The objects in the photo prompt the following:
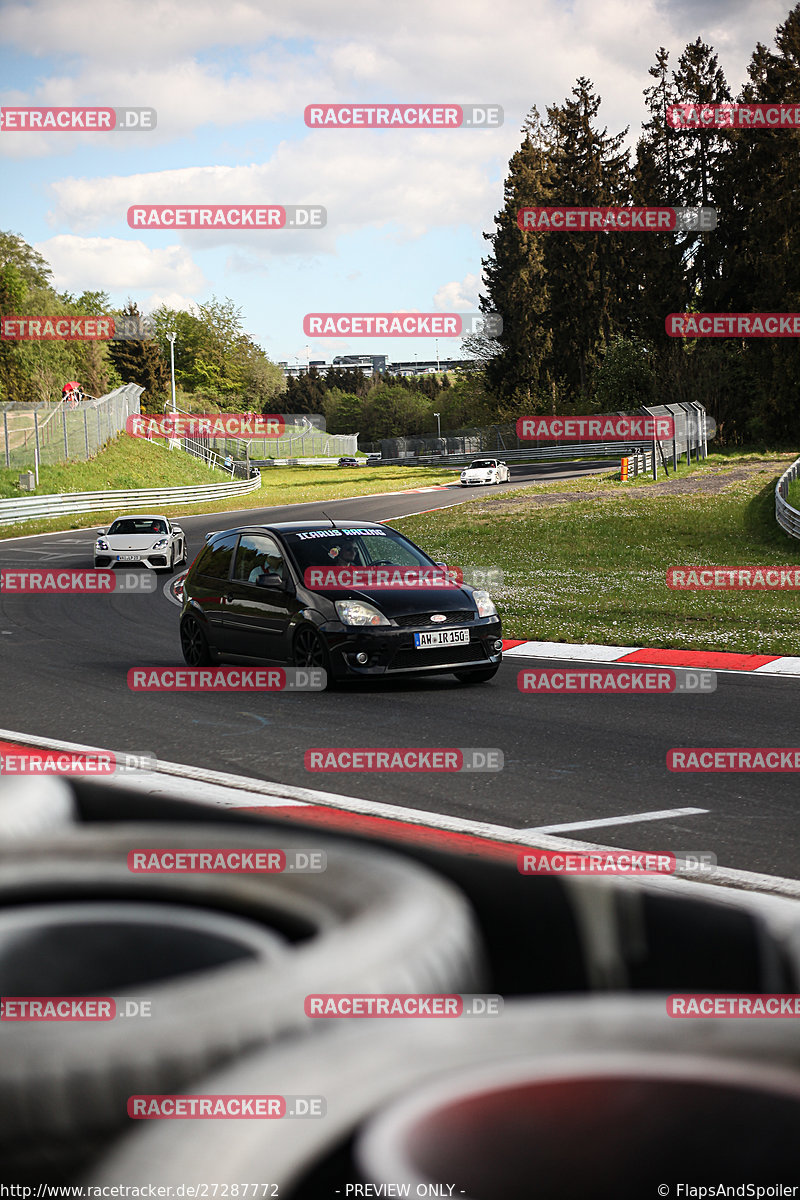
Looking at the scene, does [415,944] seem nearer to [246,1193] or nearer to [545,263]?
[246,1193]

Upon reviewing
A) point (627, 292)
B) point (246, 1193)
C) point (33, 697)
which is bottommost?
point (33, 697)

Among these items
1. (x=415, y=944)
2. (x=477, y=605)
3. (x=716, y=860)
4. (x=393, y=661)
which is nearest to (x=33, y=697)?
(x=393, y=661)

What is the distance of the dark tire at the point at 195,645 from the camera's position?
12430mm

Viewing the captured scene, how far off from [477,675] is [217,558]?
3.02 meters

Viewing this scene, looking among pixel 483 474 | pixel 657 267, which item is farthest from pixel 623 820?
pixel 657 267

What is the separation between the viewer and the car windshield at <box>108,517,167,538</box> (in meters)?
26.5

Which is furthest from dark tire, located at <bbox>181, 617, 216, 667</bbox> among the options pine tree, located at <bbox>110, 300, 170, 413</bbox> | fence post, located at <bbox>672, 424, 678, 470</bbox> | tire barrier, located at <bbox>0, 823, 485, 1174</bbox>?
pine tree, located at <bbox>110, 300, 170, 413</bbox>

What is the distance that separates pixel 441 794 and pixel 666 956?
15.1 ft

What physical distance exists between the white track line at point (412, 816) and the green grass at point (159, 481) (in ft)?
105

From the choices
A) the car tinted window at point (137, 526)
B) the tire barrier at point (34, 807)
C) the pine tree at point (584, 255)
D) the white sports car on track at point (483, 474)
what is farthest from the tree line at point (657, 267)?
the tire barrier at point (34, 807)

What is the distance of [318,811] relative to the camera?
5.72 m

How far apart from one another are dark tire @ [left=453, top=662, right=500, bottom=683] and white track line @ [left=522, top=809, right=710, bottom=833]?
4808mm

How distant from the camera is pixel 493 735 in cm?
888

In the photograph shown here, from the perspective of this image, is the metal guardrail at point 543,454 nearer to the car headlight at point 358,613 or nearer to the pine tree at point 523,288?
the pine tree at point 523,288
